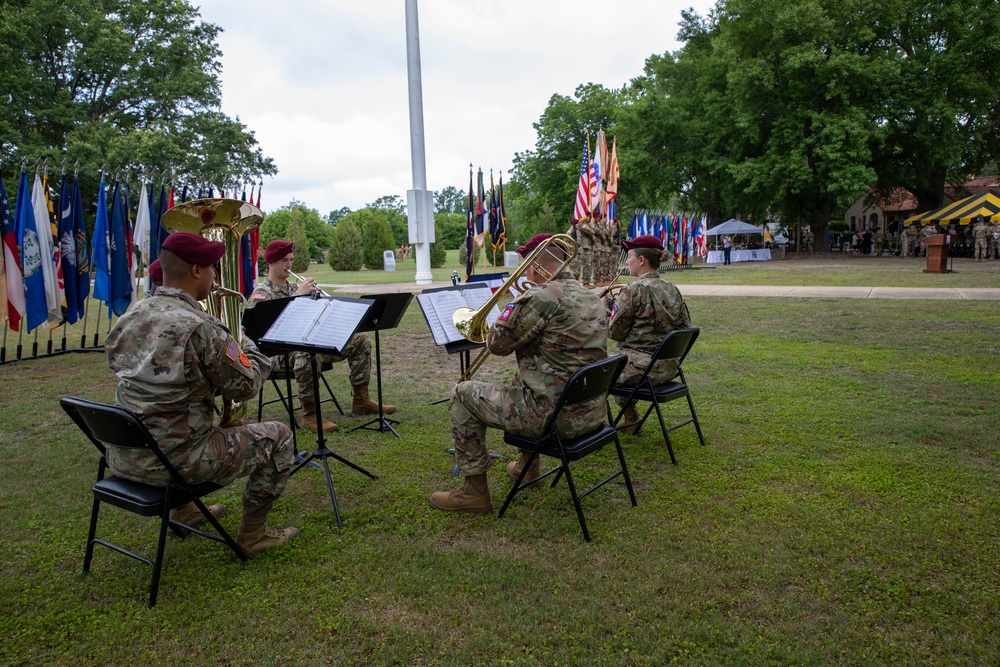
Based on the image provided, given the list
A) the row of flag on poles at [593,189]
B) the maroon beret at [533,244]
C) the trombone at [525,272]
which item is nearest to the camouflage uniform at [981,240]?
the row of flag on poles at [593,189]

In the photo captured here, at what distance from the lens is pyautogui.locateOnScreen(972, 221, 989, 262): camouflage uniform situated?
2680cm

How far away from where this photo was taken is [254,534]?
3.62m

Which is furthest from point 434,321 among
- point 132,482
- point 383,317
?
point 132,482

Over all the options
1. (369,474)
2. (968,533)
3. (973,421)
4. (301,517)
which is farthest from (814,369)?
(301,517)

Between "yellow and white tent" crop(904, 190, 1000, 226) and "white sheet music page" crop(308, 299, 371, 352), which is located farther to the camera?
"yellow and white tent" crop(904, 190, 1000, 226)

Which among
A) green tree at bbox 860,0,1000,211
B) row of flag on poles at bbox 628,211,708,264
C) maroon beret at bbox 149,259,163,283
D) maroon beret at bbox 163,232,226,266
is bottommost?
Result: maroon beret at bbox 149,259,163,283

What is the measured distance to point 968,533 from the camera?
3.66 meters

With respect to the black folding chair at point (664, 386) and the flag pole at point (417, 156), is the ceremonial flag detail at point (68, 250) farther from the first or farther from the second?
the flag pole at point (417, 156)

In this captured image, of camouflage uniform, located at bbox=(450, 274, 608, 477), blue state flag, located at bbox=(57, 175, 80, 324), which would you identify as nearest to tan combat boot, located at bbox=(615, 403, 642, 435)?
camouflage uniform, located at bbox=(450, 274, 608, 477)

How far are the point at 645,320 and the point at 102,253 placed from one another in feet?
26.9

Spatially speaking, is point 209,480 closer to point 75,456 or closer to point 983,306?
point 75,456

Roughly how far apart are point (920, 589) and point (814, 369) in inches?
199

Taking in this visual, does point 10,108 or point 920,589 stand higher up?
point 10,108

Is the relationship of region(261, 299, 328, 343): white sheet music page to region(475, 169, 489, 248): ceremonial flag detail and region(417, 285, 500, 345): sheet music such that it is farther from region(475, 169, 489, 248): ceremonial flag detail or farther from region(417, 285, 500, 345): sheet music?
region(475, 169, 489, 248): ceremonial flag detail
